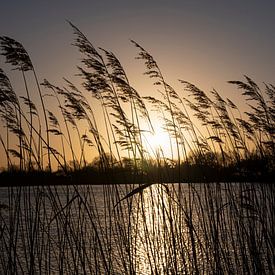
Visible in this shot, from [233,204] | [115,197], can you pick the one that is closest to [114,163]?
[115,197]

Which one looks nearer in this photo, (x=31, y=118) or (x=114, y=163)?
(x=31, y=118)

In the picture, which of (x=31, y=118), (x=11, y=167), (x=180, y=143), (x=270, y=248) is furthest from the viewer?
(x=180, y=143)

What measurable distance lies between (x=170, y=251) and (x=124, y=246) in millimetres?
495

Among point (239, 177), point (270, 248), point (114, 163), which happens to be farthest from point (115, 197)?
→ point (270, 248)

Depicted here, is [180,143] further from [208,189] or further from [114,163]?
[114,163]

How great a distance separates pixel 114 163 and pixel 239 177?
1266mm

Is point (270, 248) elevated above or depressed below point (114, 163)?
below

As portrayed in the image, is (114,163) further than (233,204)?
No

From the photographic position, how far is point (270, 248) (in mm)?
4047

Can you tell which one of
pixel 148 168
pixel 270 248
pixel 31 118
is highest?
pixel 31 118

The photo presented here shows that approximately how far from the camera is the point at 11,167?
12.5 ft

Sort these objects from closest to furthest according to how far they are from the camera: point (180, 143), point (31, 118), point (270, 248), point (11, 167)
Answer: point (31, 118) → point (11, 167) → point (270, 248) → point (180, 143)

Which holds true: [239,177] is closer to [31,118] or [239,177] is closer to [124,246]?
[124,246]

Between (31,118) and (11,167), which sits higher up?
(31,118)
